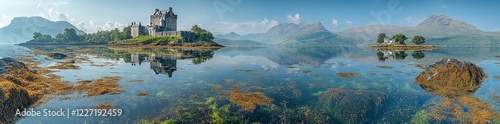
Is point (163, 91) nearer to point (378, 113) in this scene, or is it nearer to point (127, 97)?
point (127, 97)

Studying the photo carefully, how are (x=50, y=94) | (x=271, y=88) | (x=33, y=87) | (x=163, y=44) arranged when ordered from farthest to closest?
(x=163, y=44)
(x=271, y=88)
(x=33, y=87)
(x=50, y=94)

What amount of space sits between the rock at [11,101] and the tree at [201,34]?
151834 mm

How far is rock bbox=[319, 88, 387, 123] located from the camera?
56.6ft

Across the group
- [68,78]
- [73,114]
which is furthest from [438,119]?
[68,78]

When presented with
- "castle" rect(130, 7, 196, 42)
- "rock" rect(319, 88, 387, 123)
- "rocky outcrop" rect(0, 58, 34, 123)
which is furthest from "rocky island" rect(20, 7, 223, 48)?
"rock" rect(319, 88, 387, 123)

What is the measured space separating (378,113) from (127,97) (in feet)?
62.1

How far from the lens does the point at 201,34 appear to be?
16938 centimetres

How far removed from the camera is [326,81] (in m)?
31.0

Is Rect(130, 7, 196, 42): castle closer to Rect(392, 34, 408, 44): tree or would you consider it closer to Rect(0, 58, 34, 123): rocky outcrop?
Rect(392, 34, 408, 44): tree

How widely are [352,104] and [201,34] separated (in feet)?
511

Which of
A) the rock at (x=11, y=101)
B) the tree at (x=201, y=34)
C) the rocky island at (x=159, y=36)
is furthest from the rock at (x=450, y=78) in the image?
the tree at (x=201, y=34)

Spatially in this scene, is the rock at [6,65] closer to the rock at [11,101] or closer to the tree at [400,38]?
the rock at [11,101]

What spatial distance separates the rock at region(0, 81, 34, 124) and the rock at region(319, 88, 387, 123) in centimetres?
1934

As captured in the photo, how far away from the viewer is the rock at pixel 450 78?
2631 centimetres
